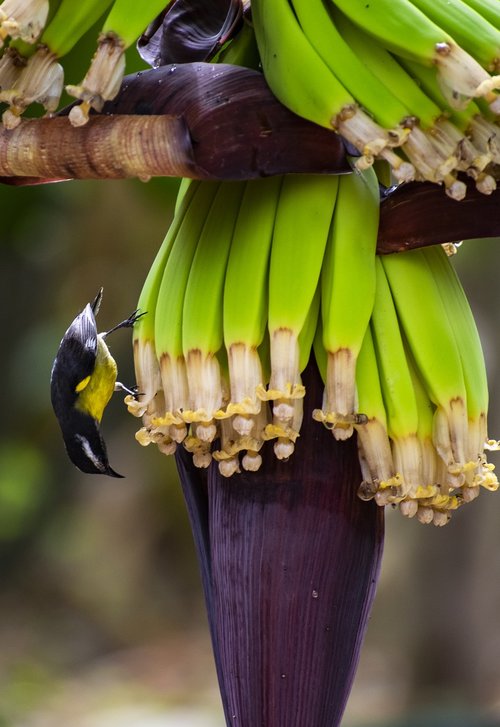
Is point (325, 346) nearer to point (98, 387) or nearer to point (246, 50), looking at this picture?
point (246, 50)

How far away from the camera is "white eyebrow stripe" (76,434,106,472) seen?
3.34 feet

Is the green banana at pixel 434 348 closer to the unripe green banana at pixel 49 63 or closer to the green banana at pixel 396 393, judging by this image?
the green banana at pixel 396 393

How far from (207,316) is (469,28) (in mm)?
198

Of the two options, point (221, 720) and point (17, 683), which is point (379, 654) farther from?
point (17, 683)

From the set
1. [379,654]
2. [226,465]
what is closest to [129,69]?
[226,465]

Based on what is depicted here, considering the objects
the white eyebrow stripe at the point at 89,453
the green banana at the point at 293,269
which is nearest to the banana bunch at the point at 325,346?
the green banana at the point at 293,269

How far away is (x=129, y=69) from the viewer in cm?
101

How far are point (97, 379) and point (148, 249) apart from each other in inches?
68.1

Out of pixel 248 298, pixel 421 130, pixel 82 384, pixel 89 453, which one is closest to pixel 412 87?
pixel 421 130

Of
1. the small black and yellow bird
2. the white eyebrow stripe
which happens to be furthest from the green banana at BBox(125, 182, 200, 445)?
the white eyebrow stripe

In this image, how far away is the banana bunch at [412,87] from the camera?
0.42 metres

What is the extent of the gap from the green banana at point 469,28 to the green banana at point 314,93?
5cm

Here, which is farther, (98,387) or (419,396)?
(98,387)

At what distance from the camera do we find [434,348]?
1.69 feet
